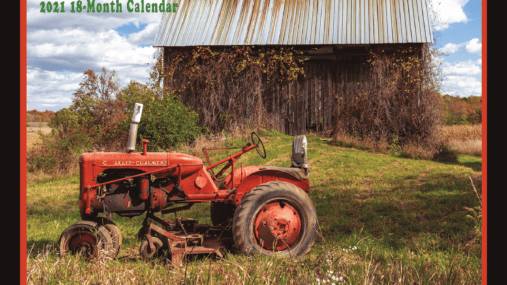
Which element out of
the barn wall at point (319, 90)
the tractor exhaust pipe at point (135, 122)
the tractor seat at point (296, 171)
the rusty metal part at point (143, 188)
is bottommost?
the rusty metal part at point (143, 188)

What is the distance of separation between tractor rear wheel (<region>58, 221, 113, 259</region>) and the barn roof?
9978mm

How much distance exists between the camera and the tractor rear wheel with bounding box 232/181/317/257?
Result: 13.5ft

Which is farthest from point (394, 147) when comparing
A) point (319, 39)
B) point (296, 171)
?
point (296, 171)

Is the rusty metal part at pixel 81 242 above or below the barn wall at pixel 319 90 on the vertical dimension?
below

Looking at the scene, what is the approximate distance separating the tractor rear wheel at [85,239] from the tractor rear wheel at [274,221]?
4.39 ft

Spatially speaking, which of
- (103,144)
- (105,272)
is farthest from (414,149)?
(105,272)

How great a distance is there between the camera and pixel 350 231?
5441 mm

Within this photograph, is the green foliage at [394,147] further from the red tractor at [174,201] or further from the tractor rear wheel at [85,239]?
the tractor rear wheel at [85,239]

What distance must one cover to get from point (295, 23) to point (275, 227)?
35.7 ft

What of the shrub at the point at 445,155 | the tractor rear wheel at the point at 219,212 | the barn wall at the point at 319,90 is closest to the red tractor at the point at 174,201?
the tractor rear wheel at the point at 219,212

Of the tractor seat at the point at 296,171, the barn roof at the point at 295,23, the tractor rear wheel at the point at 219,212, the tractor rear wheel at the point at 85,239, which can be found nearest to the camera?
the tractor rear wheel at the point at 85,239

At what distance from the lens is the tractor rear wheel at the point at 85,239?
4020 mm

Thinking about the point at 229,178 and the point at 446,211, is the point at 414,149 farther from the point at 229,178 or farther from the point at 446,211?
the point at 229,178
